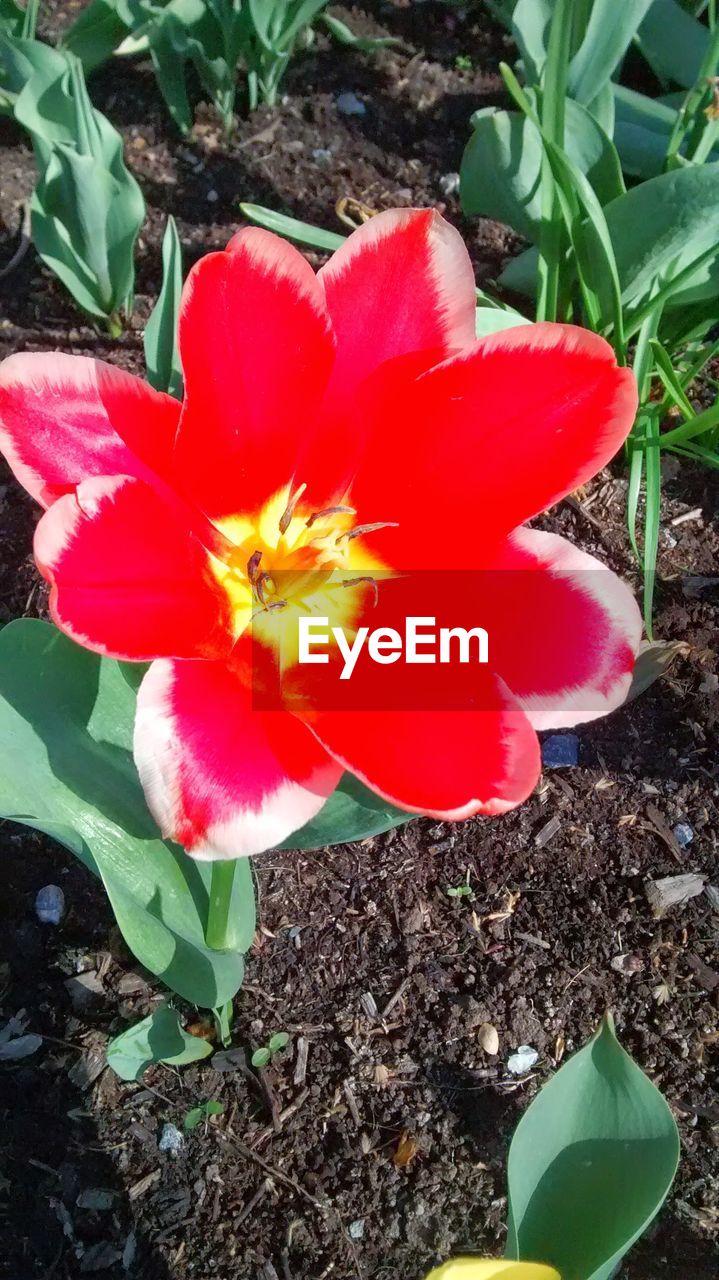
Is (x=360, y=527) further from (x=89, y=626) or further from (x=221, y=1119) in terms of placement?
(x=221, y=1119)

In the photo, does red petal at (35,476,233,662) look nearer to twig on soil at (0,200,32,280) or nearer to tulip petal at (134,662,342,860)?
tulip petal at (134,662,342,860)

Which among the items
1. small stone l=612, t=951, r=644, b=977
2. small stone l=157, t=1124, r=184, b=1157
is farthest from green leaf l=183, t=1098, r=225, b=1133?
small stone l=612, t=951, r=644, b=977

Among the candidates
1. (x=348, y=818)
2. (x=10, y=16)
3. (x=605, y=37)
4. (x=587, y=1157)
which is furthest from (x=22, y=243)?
(x=587, y=1157)

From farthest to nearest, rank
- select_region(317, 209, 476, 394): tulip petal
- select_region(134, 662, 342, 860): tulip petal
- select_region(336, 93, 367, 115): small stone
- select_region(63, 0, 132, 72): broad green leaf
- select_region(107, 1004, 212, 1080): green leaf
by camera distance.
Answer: select_region(336, 93, 367, 115): small stone
select_region(63, 0, 132, 72): broad green leaf
select_region(107, 1004, 212, 1080): green leaf
select_region(317, 209, 476, 394): tulip petal
select_region(134, 662, 342, 860): tulip petal

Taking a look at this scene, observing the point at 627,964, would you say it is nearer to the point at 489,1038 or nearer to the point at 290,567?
the point at 489,1038

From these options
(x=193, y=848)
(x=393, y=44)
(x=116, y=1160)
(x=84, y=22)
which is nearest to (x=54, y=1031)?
(x=116, y=1160)

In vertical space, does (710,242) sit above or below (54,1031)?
above
